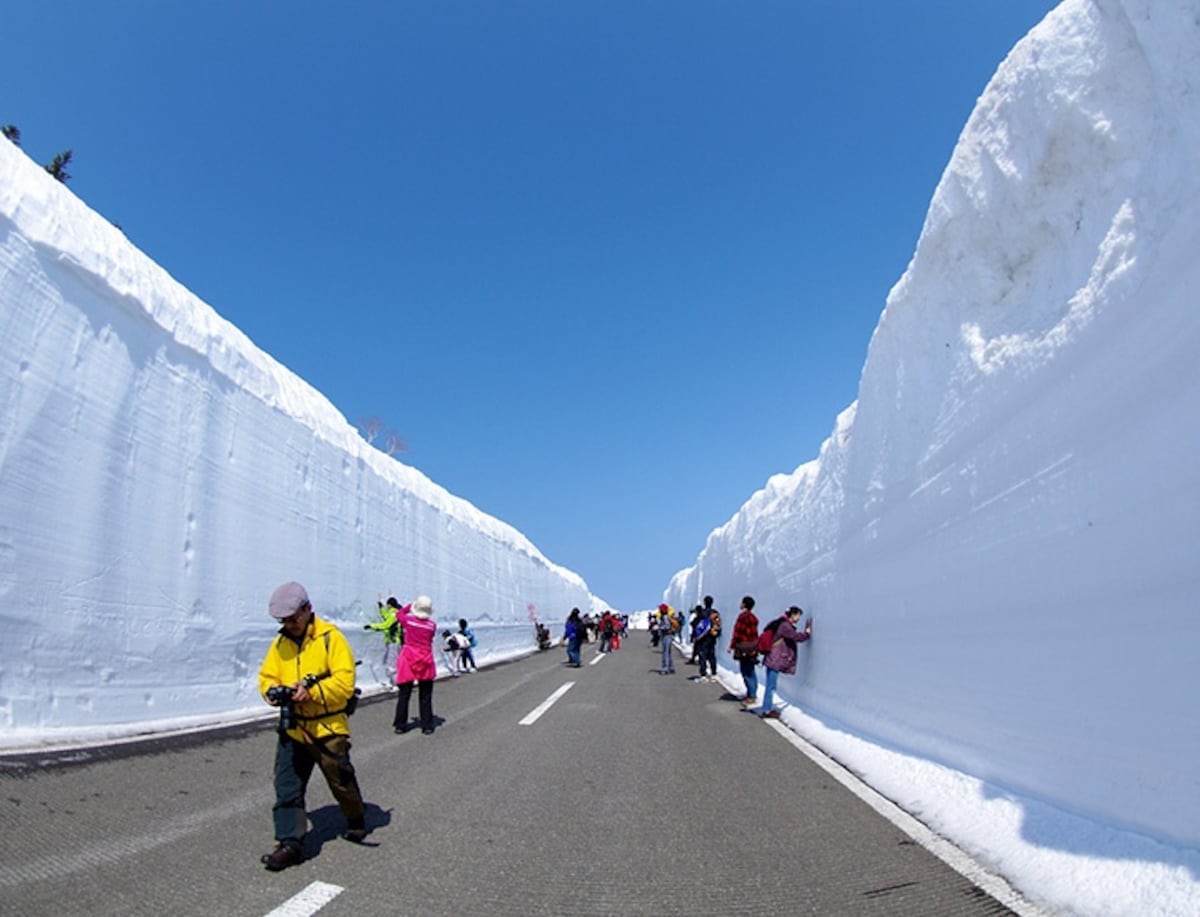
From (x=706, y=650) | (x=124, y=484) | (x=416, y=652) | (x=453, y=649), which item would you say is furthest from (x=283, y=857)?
(x=453, y=649)

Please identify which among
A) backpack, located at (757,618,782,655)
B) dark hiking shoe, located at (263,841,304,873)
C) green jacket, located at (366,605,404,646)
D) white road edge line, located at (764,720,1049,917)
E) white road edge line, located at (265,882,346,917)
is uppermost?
green jacket, located at (366,605,404,646)

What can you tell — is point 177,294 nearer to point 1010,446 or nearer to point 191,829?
point 191,829

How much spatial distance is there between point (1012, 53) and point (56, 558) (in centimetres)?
1082

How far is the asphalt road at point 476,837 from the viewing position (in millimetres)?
3814

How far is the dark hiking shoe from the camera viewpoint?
165 inches

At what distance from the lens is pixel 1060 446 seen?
528 cm

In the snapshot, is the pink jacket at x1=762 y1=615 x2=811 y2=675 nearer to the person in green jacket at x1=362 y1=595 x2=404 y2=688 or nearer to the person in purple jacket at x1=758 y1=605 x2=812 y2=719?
the person in purple jacket at x1=758 y1=605 x2=812 y2=719

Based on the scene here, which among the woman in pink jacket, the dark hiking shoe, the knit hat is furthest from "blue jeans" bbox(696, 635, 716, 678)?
the dark hiking shoe

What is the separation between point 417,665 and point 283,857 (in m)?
5.73

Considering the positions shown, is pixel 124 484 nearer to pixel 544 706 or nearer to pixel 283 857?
pixel 544 706

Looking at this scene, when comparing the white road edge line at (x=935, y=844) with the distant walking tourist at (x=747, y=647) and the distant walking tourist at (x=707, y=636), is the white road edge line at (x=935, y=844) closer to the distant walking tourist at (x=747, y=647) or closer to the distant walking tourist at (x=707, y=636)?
the distant walking tourist at (x=747, y=647)

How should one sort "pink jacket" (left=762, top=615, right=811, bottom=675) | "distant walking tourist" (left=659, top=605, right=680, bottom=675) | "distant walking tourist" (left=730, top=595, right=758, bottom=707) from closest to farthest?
"pink jacket" (left=762, top=615, right=811, bottom=675), "distant walking tourist" (left=730, top=595, right=758, bottom=707), "distant walking tourist" (left=659, top=605, right=680, bottom=675)

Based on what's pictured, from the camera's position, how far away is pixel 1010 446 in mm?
6098

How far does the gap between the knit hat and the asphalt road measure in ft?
4.50
